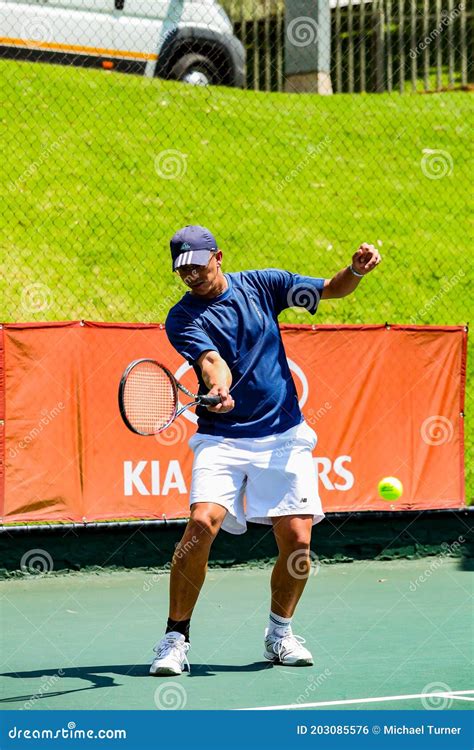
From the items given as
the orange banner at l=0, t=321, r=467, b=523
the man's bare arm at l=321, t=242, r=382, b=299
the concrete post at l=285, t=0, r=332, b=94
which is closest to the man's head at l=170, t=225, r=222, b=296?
the man's bare arm at l=321, t=242, r=382, b=299

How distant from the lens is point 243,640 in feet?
20.9

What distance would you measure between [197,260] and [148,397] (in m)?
0.72

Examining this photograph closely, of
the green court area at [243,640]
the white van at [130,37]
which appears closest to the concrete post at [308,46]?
the white van at [130,37]

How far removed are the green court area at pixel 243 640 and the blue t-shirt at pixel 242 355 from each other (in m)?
1.11

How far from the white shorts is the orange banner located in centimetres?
294

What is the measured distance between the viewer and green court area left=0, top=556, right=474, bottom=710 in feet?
16.3

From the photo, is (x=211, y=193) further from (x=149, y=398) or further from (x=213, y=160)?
(x=149, y=398)

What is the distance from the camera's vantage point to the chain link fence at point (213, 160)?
38.9ft

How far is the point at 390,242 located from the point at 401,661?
780cm

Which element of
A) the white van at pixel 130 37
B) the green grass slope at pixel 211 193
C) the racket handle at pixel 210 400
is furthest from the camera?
the white van at pixel 130 37

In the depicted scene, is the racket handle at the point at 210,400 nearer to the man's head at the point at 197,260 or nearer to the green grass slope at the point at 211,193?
the man's head at the point at 197,260

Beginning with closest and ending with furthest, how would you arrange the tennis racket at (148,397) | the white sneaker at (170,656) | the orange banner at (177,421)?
the white sneaker at (170,656) < the tennis racket at (148,397) < the orange banner at (177,421)

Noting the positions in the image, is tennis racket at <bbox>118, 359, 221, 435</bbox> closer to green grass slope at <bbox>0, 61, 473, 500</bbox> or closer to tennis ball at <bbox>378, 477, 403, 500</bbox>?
tennis ball at <bbox>378, 477, 403, 500</bbox>

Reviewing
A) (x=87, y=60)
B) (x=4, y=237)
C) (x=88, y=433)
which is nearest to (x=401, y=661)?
(x=88, y=433)
